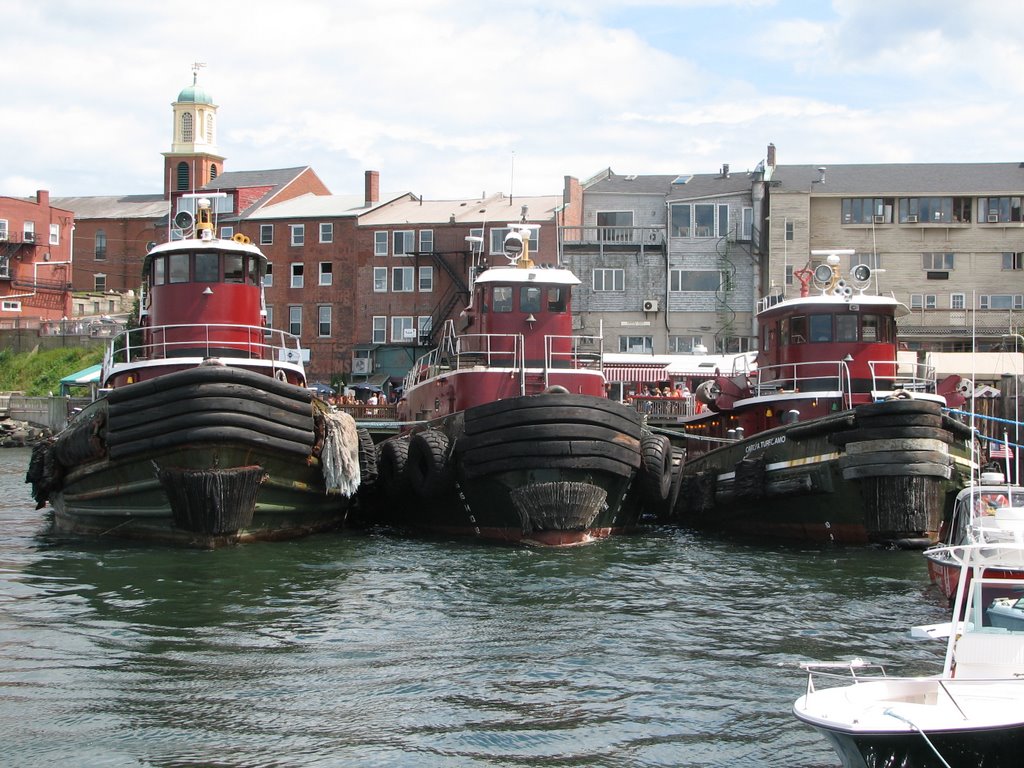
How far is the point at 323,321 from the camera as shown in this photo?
60.7 m

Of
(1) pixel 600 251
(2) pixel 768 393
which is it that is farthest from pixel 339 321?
(2) pixel 768 393

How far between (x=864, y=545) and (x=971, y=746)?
12687mm

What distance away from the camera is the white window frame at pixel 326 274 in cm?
6062

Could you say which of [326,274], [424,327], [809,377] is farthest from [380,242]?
[809,377]

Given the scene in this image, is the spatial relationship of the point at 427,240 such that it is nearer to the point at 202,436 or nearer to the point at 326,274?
the point at 326,274

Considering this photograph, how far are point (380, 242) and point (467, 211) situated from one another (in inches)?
187

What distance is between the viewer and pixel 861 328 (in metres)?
23.5

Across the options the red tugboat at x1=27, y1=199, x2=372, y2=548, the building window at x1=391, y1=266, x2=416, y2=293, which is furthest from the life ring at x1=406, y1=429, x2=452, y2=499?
the building window at x1=391, y1=266, x2=416, y2=293

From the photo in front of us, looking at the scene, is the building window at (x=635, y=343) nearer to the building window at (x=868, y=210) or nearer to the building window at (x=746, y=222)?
the building window at (x=746, y=222)

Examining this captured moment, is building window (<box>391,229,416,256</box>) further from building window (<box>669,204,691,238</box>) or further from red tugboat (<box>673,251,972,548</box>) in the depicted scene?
red tugboat (<box>673,251,972,548</box>)

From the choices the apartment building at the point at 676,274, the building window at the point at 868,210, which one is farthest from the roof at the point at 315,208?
the building window at the point at 868,210

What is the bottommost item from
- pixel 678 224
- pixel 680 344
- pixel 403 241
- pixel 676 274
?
pixel 680 344

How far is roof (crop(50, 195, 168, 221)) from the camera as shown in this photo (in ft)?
257

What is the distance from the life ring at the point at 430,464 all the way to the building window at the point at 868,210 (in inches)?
1475
